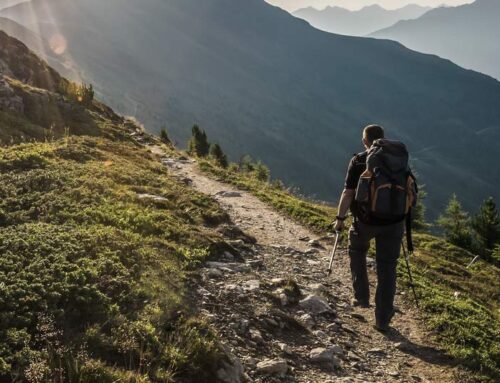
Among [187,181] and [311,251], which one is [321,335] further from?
[187,181]

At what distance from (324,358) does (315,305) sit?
2.12m

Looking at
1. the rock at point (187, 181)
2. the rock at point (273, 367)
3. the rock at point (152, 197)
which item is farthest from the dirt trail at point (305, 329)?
the rock at point (187, 181)

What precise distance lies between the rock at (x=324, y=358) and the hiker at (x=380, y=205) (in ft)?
6.28

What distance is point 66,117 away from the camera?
27766 millimetres

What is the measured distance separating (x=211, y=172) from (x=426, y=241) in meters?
14.5

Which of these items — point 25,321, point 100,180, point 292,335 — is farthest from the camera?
point 100,180

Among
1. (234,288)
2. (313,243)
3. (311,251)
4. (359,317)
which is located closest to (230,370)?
(234,288)

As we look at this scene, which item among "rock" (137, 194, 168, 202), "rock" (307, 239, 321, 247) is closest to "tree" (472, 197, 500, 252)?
"rock" (307, 239, 321, 247)

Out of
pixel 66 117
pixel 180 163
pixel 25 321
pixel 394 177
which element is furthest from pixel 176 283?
pixel 66 117

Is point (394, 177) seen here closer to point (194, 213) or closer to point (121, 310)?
point (121, 310)

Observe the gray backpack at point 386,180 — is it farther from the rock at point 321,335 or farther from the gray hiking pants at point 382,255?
the rock at point 321,335

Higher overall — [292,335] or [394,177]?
[394,177]

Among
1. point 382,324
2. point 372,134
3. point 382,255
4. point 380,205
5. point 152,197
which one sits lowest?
point 152,197

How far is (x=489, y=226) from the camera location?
153ft
